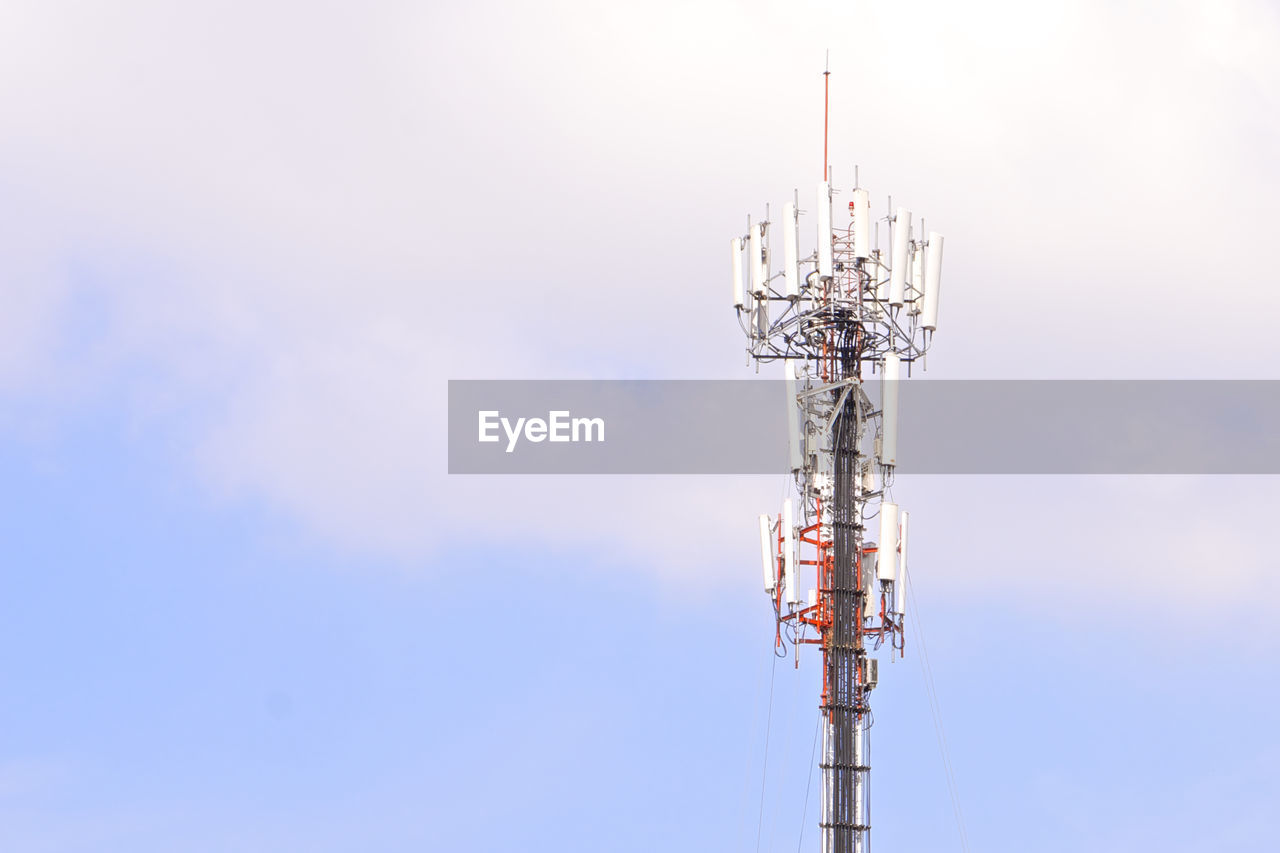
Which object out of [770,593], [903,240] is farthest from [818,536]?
[903,240]

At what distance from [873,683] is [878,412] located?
13.3 m

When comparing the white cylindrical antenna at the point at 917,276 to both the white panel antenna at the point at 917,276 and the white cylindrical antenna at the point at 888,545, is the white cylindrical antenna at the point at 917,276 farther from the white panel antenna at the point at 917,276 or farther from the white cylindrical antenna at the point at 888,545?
the white cylindrical antenna at the point at 888,545

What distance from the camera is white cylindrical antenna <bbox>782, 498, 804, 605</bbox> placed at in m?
179

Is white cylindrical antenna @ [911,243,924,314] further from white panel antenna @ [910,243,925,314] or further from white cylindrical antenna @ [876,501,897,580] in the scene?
white cylindrical antenna @ [876,501,897,580]

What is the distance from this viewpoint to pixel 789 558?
7077 inches

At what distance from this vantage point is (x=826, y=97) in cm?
18312

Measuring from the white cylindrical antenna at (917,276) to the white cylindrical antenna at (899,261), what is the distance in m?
0.88

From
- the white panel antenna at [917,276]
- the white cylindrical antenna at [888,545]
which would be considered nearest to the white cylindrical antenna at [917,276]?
the white panel antenna at [917,276]

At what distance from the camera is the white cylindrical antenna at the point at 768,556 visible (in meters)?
179

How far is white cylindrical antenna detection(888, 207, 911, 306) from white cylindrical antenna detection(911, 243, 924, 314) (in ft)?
2.89

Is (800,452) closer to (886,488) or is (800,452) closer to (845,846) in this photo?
(886,488)

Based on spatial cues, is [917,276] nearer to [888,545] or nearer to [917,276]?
[917,276]

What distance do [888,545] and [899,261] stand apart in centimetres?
1387

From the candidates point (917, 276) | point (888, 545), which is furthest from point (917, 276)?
point (888, 545)
